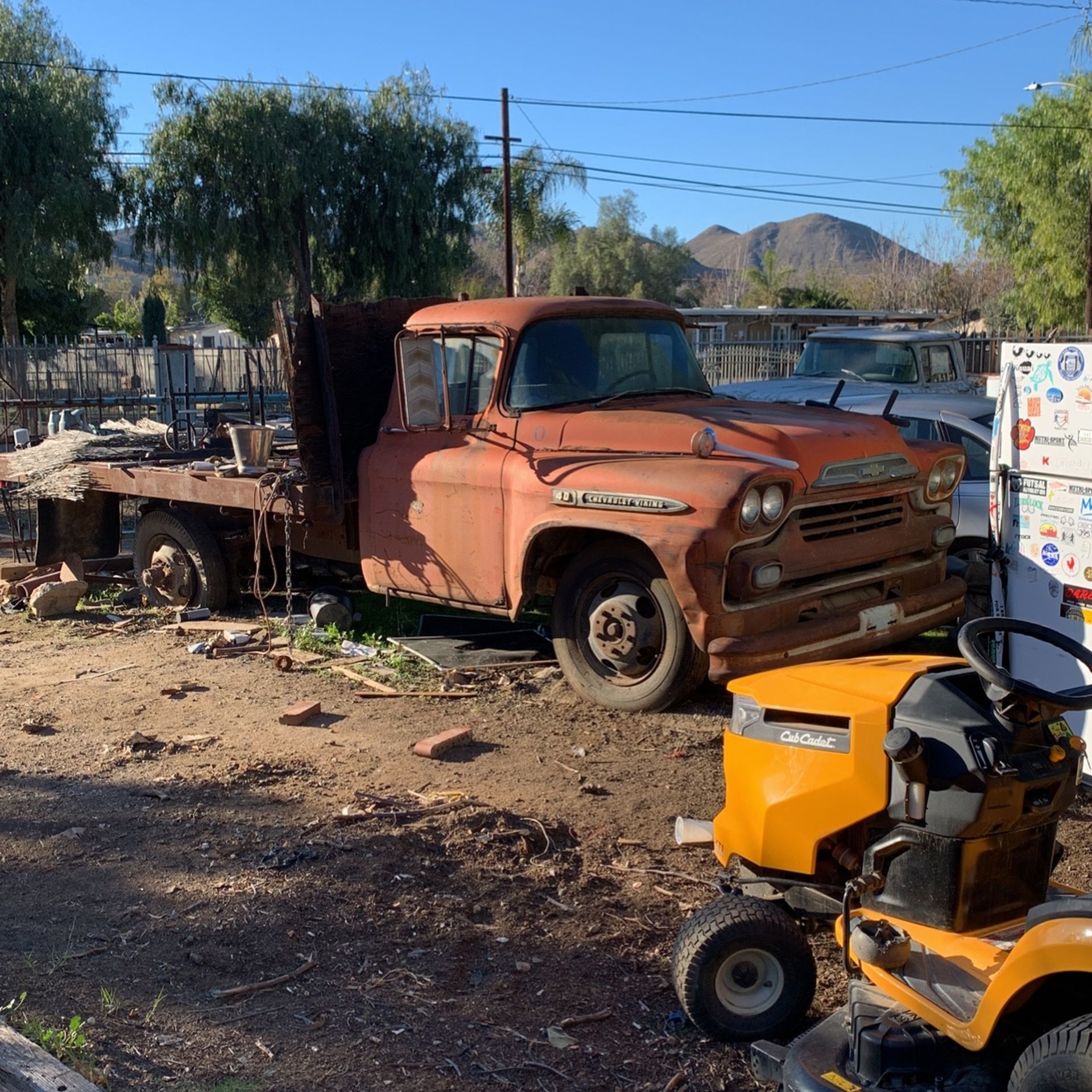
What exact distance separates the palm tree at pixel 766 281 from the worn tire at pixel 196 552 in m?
56.1

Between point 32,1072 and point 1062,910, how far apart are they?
8.50 ft

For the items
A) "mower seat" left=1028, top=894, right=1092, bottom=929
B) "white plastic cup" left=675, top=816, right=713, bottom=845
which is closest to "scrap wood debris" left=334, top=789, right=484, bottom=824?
"white plastic cup" left=675, top=816, right=713, bottom=845

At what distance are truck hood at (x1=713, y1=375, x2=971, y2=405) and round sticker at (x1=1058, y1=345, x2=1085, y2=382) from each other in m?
5.19

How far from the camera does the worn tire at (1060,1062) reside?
2.36m

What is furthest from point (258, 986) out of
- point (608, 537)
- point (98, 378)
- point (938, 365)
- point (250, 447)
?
point (98, 378)

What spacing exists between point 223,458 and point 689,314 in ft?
97.8

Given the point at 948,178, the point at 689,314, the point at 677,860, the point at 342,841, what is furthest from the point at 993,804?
the point at 689,314

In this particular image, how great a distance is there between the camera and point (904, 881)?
10.2ft

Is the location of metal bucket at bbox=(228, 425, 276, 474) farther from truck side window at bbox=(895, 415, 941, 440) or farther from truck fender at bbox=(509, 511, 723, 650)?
truck side window at bbox=(895, 415, 941, 440)

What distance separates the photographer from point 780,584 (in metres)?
6.07

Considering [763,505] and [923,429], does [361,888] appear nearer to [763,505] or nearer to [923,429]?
[763,505]

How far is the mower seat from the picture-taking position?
2.56 meters

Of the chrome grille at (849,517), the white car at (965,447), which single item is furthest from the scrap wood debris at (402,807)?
the white car at (965,447)

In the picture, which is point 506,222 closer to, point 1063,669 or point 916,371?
point 916,371
